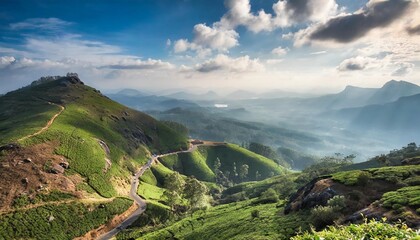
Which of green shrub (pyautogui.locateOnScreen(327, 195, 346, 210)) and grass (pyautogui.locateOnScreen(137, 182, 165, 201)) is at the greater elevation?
green shrub (pyautogui.locateOnScreen(327, 195, 346, 210))

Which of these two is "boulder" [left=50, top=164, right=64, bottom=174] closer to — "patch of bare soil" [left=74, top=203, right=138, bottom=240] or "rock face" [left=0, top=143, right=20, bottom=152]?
"rock face" [left=0, top=143, right=20, bottom=152]

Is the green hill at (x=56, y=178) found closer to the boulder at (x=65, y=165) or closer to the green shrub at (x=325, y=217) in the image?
the boulder at (x=65, y=165)

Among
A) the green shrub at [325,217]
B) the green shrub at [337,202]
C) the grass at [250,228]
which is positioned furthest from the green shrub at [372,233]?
the green shrub at [337,202]

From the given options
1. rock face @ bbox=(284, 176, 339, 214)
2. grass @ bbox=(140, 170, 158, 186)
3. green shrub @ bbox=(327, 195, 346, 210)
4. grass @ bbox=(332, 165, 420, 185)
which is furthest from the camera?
grass @ bbox=(140, 170, 158, 186)

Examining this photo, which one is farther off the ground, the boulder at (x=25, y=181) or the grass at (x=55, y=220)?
the boulder at (x=25, y=181)

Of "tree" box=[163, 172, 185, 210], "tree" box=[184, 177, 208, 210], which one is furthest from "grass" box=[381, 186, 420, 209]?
"tree" box=[163, 172, 185, 210]

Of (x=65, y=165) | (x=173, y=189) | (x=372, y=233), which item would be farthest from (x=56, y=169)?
(x=372, y=233)

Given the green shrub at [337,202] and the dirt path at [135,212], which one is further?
the dirt path at [135,212]
